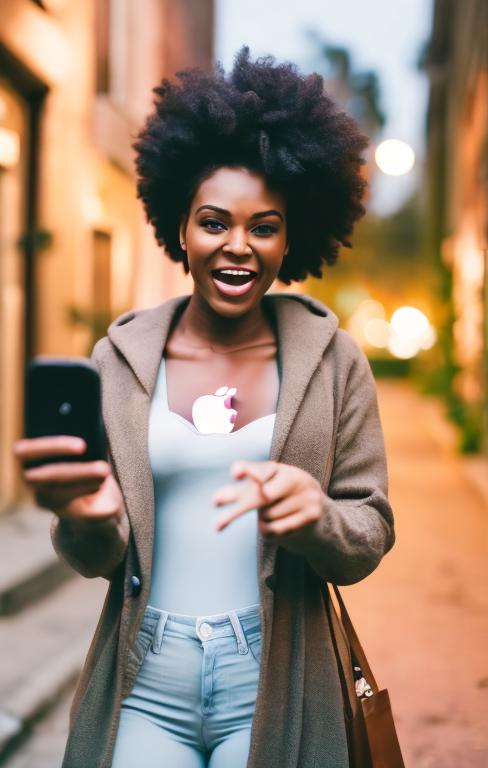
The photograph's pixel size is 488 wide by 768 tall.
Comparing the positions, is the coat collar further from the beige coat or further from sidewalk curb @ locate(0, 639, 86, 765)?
sidewalk curb @ locate(0, 639, 86, 765)

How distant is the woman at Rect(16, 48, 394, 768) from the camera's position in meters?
1.88

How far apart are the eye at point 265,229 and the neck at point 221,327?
7.6 inches

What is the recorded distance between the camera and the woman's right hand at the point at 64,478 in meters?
1.52

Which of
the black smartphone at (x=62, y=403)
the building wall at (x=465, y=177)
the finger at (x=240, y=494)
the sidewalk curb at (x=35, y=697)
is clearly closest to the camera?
the finger at (x=240, y=494)

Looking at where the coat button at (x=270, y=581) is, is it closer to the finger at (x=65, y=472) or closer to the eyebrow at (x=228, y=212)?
the finger at (x=65, y=472)

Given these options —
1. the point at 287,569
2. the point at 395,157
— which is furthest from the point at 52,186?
the point at 287,569

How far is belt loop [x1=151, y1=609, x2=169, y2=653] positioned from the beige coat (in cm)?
4

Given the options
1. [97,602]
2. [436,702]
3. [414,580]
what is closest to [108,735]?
[436,702]

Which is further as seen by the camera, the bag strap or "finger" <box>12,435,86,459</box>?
the bag strap

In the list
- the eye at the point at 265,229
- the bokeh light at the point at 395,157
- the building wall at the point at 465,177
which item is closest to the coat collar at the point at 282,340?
the eye at the point at 265,229

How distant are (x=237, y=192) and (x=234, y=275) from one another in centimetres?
18

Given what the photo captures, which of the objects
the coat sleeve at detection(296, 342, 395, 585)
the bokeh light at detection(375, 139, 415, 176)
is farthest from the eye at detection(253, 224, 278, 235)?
the bokeh light at detection(375, 139, 415, 176)

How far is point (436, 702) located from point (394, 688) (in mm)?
227

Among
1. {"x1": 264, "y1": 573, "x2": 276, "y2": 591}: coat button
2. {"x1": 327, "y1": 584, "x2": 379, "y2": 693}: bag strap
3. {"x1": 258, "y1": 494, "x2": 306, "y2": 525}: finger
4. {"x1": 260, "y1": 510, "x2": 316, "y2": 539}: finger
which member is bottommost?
{"x1": 327, "y1": 584, "x2": 379, "y2": 693}: bag strap
